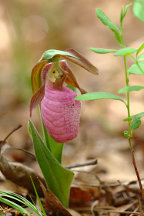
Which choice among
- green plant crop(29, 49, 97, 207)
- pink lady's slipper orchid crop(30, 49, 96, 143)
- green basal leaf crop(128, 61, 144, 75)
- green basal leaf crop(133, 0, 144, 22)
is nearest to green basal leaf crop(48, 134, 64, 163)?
green plant crop(29, 49, 97, 207)

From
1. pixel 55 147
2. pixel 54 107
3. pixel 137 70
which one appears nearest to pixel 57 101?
pixel 54 107

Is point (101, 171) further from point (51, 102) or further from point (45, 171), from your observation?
point (51, 102)

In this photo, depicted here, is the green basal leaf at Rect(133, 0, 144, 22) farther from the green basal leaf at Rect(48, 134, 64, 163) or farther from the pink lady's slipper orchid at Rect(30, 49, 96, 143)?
the green basal leaf at Rect(48, 134, 64, 163)

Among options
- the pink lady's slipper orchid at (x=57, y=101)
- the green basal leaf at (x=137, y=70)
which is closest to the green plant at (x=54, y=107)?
the pink lady's slipper orchid at (x=57, y=101)

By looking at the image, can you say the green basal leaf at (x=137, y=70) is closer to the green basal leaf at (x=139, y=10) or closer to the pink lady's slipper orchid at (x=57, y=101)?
the green basal leaf at (x=139, y=10)

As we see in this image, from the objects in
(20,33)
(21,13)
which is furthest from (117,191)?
(21,13)

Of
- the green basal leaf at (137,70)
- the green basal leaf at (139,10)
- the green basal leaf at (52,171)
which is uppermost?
the green basal leaf at (139,10)
